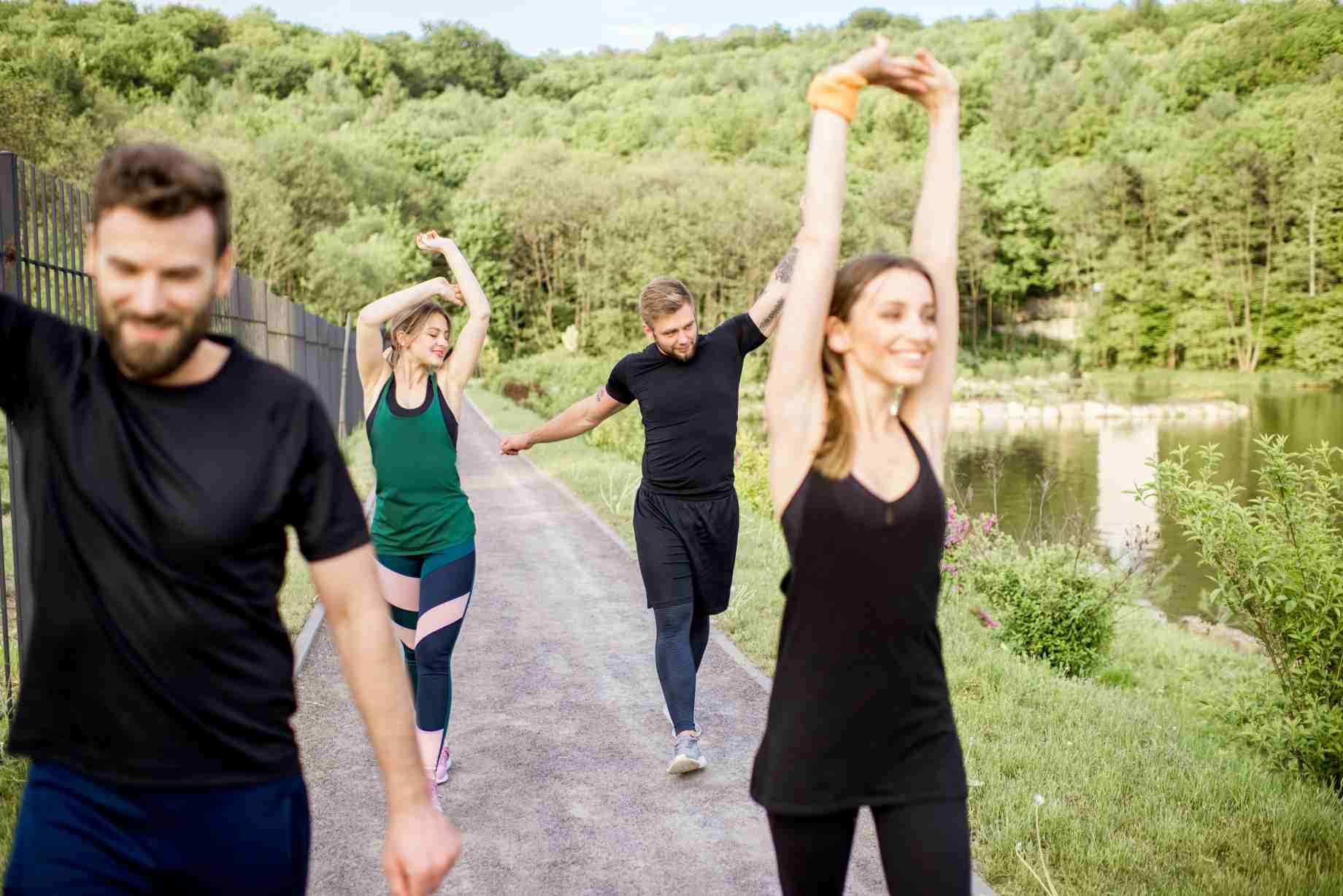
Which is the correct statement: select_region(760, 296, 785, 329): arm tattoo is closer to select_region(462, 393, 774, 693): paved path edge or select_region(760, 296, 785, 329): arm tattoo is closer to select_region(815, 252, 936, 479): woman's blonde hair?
select_region(462, 393, 774, 693): paved path edge

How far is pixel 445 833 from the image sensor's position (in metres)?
2.07

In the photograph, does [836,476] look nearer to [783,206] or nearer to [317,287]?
[317,287]

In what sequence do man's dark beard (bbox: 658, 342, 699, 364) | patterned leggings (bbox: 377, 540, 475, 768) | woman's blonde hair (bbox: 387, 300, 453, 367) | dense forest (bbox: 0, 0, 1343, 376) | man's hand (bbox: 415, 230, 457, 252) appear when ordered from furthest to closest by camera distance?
dense forest (bbox: 0, 0, 1343, 376) < man's dark beard (bbox: 658, 342, 699, 364) < man's hand (bbox: 415, 230, 457, 252) < woman's blonde hair (bbox: 387, 300, 453, 367) < patterned leggings (bbox: 377, 540, 475, 768)

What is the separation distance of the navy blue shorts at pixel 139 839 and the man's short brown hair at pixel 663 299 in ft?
11.8

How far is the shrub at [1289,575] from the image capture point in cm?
523

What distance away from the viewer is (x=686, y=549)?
5371 millimetres

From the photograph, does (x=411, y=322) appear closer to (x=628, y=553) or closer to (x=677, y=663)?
(x=677, y=663)

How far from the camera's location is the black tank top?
232 centimetres

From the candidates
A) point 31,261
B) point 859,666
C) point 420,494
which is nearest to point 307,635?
point 31,261

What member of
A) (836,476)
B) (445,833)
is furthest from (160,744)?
(836,476)

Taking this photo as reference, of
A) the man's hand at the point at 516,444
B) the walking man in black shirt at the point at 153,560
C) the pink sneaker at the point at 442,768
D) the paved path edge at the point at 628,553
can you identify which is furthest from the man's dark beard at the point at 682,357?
the walking man in black shirt at the point at 153,560

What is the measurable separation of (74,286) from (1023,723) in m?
5.44

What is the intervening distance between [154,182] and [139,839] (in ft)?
Answer: 3.57

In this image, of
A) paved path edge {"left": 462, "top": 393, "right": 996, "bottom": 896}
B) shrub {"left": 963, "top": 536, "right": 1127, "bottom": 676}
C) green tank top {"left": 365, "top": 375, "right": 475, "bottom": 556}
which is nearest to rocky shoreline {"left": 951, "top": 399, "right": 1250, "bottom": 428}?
paved path edge {"left": 462, "top": 393, "right": 996, "bottom": 896}
